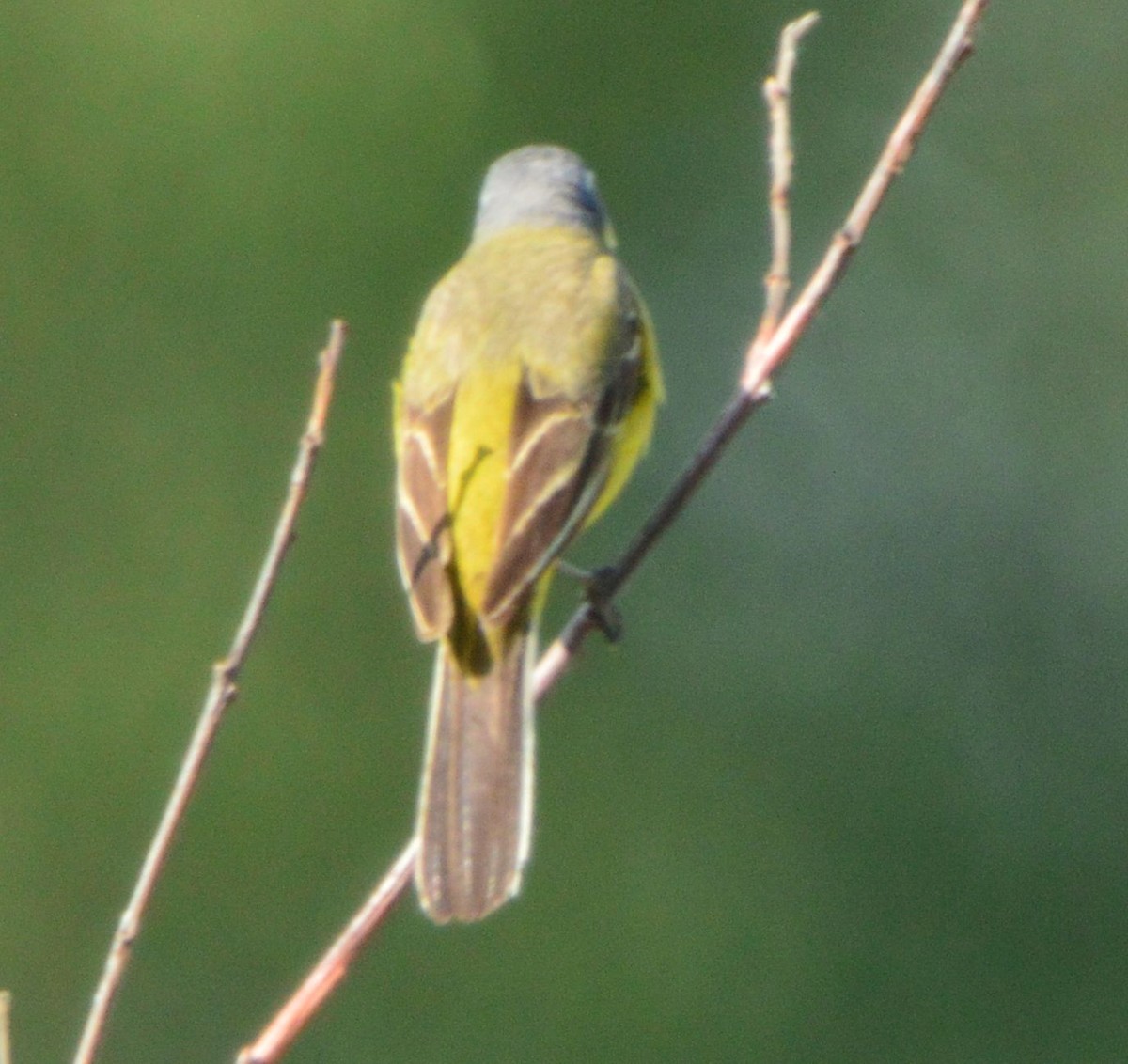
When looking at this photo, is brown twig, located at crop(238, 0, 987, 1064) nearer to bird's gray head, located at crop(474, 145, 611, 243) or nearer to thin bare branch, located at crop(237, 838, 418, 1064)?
thin bare branch, located at crop(237, 838, 418, 1064)

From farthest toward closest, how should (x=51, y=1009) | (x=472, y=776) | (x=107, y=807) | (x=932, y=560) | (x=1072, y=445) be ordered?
(x=1072, y=445) → (x=932, y=560) → (x=107, y=807) → (x=51, y=1009) → (x=472, y=776)

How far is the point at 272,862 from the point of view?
7418mm

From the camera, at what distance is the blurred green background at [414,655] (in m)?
7.31

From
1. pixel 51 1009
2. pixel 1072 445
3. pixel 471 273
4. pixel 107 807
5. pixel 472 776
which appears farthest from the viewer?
pixel 1072 445

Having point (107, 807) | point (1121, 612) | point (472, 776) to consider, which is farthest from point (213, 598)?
point (472, 776)

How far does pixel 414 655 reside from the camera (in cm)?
757

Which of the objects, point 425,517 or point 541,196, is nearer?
point 425,517

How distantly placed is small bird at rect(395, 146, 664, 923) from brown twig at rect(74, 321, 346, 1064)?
24.1 inches

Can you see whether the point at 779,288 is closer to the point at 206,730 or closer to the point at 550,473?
the point at 550,473

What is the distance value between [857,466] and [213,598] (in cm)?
284

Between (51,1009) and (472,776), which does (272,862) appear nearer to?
(51,1009)

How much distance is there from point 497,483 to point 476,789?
621 mm

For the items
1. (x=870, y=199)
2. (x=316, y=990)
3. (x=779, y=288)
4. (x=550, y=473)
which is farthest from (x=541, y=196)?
(x=316, y=990)

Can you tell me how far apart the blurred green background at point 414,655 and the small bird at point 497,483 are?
314 cm
